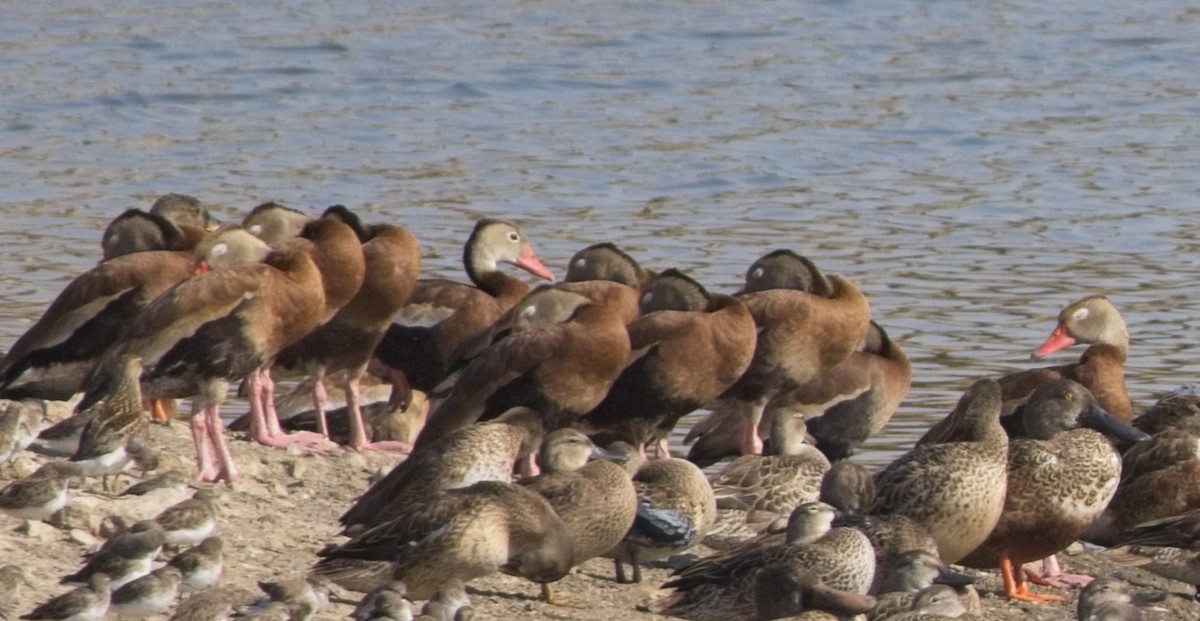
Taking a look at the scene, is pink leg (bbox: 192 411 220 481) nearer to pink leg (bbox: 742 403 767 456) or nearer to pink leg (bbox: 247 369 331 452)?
pink leg (bbox: 247 369 331 452)

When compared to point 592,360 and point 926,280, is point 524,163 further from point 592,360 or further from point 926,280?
point 592,360

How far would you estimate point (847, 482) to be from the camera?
10125mm

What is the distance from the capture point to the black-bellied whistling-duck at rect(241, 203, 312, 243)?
43.8ft

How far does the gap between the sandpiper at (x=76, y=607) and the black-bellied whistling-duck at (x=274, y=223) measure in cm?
553

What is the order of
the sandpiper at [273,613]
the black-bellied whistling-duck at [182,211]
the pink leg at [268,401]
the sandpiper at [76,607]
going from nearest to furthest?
the sandpiper at [76,607] < the sandpiper at [273,613] < the pink leg at [268,401] < the black-bellied whistling-duck at [182,211]

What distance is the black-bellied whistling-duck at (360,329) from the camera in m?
12.6

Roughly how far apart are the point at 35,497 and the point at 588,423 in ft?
12.2

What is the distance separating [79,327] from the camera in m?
11.5

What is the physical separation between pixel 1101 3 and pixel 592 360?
26.1 metres

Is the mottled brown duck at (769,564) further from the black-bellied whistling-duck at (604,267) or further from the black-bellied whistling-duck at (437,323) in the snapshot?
the black-bellied whistling-duck at (604,267)

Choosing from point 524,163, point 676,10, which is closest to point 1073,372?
point 524,163

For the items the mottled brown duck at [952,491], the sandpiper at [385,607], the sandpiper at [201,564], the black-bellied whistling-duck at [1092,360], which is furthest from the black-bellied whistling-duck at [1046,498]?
the sandpiper at [201,564]

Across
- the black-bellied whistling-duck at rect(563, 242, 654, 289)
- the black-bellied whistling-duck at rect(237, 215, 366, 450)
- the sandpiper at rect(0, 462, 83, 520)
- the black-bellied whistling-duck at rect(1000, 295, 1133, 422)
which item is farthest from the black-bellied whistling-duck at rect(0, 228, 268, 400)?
the black-bellied whistling-duck at rect(1000, 295, 1133, 422)

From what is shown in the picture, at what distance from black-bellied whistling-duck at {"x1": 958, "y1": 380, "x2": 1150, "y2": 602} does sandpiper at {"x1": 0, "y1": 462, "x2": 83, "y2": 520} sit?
358cm
